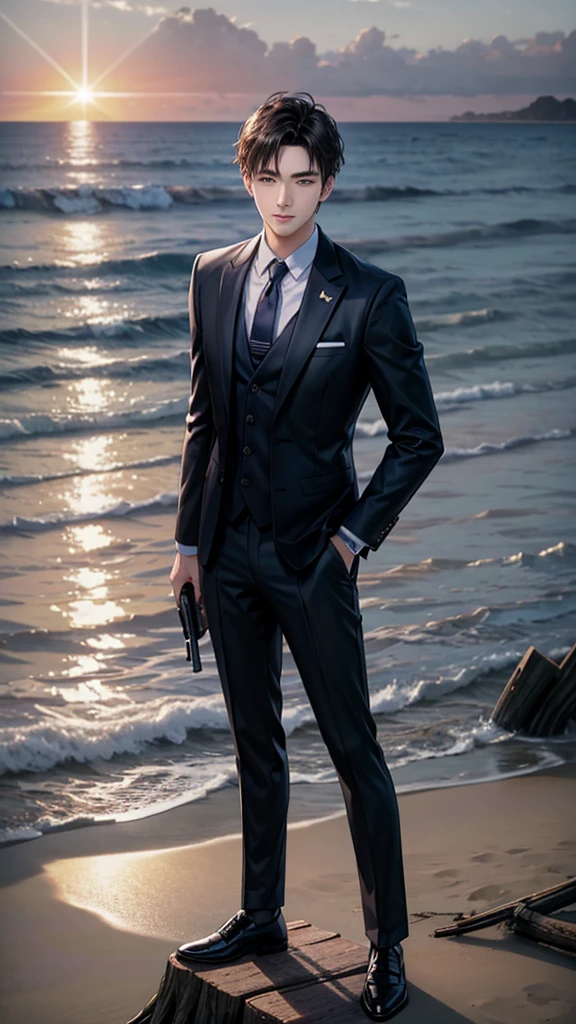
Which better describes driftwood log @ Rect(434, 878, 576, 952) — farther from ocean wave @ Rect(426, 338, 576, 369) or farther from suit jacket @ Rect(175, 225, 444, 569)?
ocean wave @ Rect(426, 338, 576, 369)

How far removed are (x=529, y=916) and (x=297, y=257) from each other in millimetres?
1635

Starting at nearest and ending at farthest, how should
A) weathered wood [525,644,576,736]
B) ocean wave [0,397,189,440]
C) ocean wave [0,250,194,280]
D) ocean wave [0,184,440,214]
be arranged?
weathered wood [525,644,576,736]
ocean wave [0,397,189,440]
ocean wave [0,250,194,280]
ocean wave [0,184,440,214]

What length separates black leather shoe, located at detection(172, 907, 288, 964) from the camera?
2.70m

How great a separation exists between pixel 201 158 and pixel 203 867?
15.2 metres

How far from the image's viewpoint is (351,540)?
2.45 meters

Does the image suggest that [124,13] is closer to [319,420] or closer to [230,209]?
[230,209]

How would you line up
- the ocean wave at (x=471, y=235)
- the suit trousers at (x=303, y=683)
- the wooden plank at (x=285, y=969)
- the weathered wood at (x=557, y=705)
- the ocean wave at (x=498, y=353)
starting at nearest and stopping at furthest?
the suit trousers at (x=303, y=683), the wooden plank at (x=285, y=969), the weathered wood at (x=557, y=705), the ocean wave at (x=498, y=353), the ocean wave at (x=471, y=235)

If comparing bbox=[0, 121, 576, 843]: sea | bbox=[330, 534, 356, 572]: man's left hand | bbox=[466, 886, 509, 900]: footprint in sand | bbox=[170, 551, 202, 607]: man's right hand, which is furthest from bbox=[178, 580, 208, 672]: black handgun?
bbox=[0, 121, 576, 843]: sea

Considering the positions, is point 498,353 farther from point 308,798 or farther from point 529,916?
point 529,916

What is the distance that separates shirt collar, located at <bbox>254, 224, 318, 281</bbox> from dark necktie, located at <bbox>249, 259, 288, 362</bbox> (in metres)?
0.01

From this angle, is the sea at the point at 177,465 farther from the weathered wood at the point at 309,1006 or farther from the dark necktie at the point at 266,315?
the dark necktie at the point at 266,315

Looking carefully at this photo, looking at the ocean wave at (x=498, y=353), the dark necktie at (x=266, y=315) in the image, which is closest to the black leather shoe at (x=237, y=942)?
the dark necktie at (x=266, y=315)

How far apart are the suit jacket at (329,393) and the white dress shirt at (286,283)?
0.06ft

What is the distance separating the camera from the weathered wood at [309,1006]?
2.50 metres
